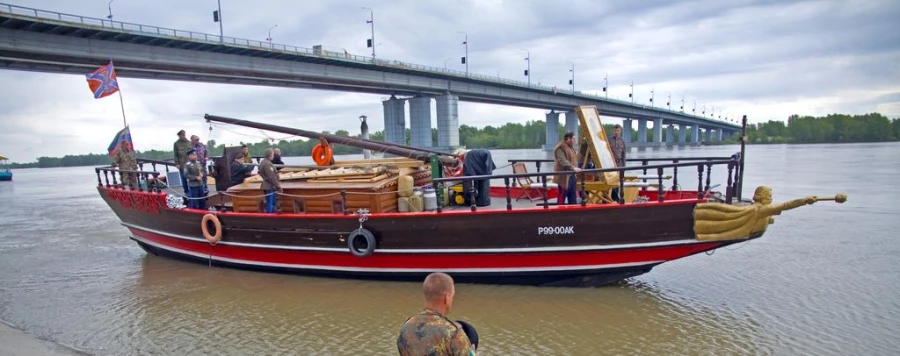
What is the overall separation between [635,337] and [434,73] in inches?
1706

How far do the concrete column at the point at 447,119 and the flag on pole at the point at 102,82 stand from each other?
1589 inches

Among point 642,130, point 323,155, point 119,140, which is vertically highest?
point 642,130

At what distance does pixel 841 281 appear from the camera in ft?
25.1

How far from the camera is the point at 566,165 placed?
7.77 m

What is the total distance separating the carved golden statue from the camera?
621 centimetres

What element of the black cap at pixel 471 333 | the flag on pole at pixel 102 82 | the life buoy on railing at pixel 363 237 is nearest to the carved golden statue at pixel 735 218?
the life buoy on railing at pixel 363 237

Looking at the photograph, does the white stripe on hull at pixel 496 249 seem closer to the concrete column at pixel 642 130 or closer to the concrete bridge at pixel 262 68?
the concrete bridge at pixel 262 68

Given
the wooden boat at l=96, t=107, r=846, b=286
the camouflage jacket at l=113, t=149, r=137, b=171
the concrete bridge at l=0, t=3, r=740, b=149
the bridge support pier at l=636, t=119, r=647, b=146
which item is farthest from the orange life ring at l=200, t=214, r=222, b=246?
the bridge support pier at l=636, t=119, r=647, b=146

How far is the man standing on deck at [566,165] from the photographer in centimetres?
778

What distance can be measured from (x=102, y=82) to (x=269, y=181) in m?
5.95

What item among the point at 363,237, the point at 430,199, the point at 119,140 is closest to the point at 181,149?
the point at 119,140

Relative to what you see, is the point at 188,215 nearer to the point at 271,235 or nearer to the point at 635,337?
the point at 271,235

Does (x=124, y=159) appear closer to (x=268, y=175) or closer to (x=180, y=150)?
(x=180, y=150)

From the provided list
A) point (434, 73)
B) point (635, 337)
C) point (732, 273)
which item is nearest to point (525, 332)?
point (635, 337)
